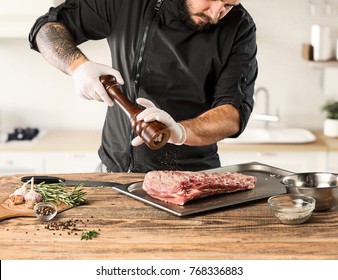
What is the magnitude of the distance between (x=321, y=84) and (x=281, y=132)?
0.43 metres

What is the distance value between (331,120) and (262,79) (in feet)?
1.82

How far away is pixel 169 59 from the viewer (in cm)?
291

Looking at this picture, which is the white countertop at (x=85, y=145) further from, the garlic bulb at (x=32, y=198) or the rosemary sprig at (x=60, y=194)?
the garlic bulb at (x=32, y=198)

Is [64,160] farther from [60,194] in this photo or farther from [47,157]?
[60,194]

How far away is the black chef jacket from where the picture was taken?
9.46 feet

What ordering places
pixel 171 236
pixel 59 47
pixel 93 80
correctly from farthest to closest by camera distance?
pixel 59 47 → pixel 93 80 → pixel 171 236

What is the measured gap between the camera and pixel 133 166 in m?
2.99

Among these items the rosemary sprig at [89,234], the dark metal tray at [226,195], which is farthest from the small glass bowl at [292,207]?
the rosemary sprig at [89,234]

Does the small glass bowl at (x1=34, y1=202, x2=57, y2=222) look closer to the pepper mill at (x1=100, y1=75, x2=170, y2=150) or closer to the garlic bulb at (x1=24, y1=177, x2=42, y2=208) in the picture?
the garlic bulb at (x1=24, y1=177, x2=42, y2=208)

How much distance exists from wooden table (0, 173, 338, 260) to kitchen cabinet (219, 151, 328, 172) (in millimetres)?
2023

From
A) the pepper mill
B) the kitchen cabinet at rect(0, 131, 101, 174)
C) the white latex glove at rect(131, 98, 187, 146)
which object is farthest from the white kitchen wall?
the pepper mill

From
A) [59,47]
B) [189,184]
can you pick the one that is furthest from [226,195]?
[59,47]

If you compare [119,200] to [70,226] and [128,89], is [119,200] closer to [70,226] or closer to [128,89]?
[70,226]
